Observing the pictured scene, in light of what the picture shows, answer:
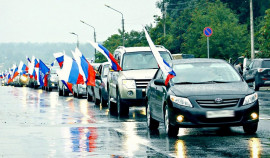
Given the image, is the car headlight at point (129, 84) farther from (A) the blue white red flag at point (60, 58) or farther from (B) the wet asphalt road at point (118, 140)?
(A) the blue white red flag at point (60, 58)

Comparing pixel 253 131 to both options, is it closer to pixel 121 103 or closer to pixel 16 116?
pixel 121 103

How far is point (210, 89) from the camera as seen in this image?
14562 millimetres

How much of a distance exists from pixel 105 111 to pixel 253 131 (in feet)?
34.1

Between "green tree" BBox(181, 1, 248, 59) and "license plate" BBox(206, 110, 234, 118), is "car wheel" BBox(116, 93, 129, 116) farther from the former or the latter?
"green tree" BBox(181, 1, 248, 59)

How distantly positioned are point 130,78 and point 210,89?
734cm

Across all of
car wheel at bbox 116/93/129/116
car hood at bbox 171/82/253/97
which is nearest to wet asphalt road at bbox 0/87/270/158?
car hood at bbox 171/82/253/97

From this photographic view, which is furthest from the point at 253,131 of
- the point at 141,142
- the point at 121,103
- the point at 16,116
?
the point at 16,116

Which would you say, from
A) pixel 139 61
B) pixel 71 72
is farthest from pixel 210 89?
pixel 71 72

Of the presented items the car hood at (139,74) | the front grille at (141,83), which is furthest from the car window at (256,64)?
the front grille at (141,83)

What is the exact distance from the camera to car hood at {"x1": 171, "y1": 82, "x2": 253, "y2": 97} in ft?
47.2

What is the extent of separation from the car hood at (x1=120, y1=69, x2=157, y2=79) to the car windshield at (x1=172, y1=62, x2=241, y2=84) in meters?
5.52

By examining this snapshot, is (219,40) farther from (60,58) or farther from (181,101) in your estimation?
(181,101)

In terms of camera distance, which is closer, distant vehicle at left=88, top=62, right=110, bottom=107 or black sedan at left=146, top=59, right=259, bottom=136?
black sedan at left=146, top=59, right=259, bottom=136

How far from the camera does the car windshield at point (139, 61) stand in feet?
74.7
